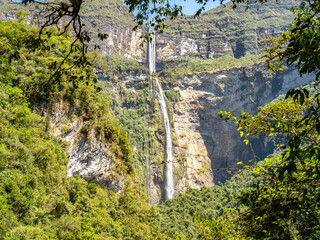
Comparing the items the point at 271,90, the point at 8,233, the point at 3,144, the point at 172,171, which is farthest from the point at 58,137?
the point at 271,90

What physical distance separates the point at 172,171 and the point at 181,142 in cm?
827

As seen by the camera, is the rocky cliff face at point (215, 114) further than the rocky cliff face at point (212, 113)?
Yes

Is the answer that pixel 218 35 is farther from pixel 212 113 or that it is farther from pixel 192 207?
pixel 192 207

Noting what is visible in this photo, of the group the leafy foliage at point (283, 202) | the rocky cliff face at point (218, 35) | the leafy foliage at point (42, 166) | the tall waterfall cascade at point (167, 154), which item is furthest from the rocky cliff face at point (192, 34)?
the leafy foliage at point (283, 202)

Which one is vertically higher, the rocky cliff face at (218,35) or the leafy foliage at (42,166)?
the rocky cliff face at (218,35)

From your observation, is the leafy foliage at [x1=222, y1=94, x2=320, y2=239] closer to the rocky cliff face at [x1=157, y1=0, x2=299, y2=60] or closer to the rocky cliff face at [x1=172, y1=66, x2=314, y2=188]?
the rocky cliff face at [x1=172, y1=66, x2=314, y2=188]

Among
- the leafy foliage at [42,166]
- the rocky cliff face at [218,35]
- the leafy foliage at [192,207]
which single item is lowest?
the leafy foliage at [192,207]

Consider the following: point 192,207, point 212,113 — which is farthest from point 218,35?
point 192,207

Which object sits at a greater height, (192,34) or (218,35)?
(192,34)

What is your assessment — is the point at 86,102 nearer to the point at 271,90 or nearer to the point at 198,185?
the point at 198,185

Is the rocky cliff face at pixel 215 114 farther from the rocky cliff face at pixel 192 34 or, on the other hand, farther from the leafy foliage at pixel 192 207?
the rocky cliff face at pixel 192 34

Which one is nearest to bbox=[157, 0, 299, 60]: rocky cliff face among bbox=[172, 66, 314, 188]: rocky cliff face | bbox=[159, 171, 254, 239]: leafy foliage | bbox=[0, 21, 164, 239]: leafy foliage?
bbox=[172, 66, 314, 188]: rocky cliff face

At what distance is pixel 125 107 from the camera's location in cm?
6175

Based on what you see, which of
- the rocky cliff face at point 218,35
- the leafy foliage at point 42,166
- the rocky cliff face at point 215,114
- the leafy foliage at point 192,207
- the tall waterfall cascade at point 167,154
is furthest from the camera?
the rocky cliff face at point 218,35
